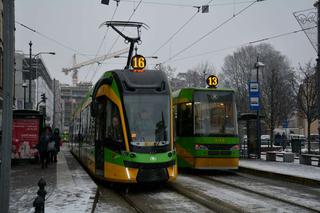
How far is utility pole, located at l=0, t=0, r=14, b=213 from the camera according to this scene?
704 cm

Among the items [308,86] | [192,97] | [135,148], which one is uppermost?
[308,86]

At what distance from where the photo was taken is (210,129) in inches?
715

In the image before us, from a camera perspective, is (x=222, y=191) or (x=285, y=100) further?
(x=285, y=100)

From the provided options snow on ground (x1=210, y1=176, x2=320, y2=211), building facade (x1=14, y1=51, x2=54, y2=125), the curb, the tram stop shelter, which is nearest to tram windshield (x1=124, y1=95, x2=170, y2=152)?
snow on ground (x1=210, y1=176, x2=320, y2=211)

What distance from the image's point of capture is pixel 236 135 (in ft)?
60.5

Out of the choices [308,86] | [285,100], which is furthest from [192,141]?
[285,100]

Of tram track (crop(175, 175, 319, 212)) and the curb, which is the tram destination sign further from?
the curb

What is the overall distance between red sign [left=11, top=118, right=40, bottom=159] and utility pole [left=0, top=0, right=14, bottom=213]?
15929 mm

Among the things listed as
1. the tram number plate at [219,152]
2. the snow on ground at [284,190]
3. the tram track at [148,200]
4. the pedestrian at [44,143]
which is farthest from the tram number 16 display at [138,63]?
the pedestrian at [44,143]

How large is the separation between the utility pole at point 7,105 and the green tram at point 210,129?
11.5 meters

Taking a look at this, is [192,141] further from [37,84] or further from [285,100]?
[37,84]

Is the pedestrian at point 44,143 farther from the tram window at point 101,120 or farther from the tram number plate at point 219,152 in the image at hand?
the tram number plate at point 219,152

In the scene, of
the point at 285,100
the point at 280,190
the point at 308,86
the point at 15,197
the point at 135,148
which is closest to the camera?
the point at 15,197

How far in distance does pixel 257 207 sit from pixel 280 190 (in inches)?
135
